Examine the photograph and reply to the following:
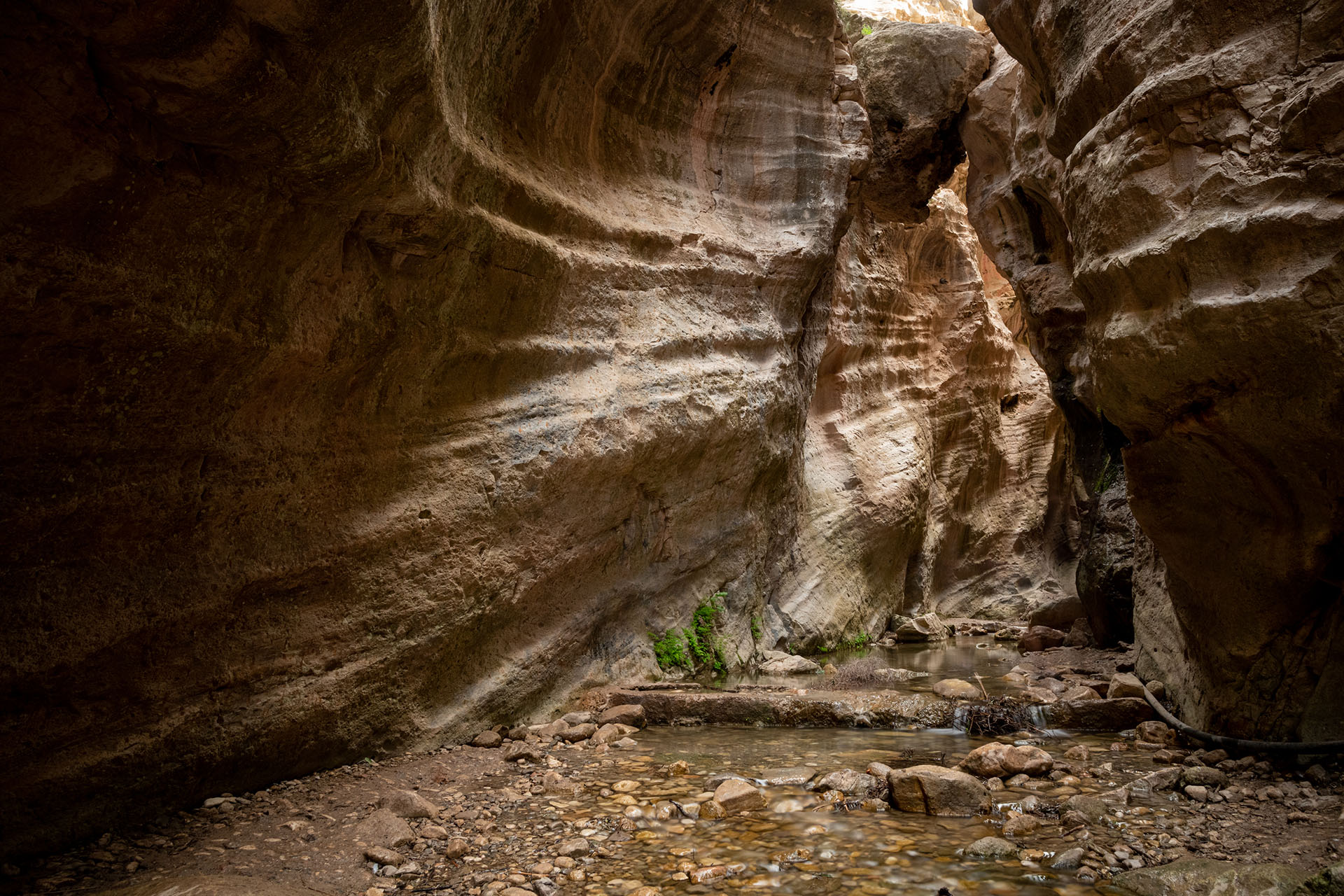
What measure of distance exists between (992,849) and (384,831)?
8.23ft

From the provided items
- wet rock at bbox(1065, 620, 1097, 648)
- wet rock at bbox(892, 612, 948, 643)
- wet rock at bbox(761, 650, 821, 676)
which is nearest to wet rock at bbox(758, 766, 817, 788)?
wet rock at bbox(761, 650, 821, 676)

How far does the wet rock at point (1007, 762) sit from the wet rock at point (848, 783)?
656mm

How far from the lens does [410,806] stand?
3.70 meters

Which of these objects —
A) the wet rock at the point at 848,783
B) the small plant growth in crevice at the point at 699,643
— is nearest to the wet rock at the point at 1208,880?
the wet rock at the point at 848,783

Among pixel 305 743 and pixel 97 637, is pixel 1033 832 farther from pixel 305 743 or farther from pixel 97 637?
pixel 97 637

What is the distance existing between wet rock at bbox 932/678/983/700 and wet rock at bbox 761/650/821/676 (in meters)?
1.60

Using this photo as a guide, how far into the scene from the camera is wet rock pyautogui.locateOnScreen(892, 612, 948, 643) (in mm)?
11328

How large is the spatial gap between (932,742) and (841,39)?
8197 millimetres

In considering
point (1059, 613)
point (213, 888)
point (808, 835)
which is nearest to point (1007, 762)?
point (808, 835)

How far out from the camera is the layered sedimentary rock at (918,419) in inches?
451

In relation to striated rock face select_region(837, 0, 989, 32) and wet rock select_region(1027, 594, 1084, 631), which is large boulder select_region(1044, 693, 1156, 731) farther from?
striated rock face select_region(837, 0, 989, 32)

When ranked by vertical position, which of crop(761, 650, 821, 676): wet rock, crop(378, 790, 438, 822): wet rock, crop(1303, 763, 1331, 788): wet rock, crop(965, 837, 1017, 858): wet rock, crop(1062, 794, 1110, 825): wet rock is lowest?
crop(761, 650, 821, 676): wet rock

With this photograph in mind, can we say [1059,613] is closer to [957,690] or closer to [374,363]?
[957,690]

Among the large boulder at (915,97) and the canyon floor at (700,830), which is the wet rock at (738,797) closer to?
the canyon floor at (700,830)
